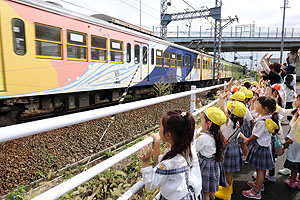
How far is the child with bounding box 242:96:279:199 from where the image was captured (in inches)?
121

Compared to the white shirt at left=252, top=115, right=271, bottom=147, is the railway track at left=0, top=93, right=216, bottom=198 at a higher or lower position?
lower

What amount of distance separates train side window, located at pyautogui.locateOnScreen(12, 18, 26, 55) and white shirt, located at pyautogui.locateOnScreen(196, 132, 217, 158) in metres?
4.99

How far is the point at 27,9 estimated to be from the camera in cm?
557

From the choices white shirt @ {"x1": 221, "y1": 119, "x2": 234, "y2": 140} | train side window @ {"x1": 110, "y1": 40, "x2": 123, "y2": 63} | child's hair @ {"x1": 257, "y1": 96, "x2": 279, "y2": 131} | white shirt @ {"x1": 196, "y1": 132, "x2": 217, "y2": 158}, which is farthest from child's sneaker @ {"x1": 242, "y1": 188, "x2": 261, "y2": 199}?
train side window @ {"x1": 110, "y1": 40, "x2": 123, "y2": 63}

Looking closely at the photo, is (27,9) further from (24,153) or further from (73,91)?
(24,153)

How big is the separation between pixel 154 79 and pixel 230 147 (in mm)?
8553

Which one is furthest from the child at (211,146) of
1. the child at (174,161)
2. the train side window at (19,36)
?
the train side window at (19,36)

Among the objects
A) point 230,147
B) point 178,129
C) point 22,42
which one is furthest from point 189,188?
point 22,42

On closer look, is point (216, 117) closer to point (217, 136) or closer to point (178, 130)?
point (217, 136)

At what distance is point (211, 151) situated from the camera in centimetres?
247

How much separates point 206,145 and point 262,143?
1.18 m

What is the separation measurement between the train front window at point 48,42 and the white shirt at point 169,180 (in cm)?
538

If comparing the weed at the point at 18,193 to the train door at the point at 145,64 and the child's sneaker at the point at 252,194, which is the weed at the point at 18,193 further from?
the train door at the point at 145,64

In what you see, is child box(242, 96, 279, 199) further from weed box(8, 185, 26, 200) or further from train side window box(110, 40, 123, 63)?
train side window box(110, 40, 123, 63)
